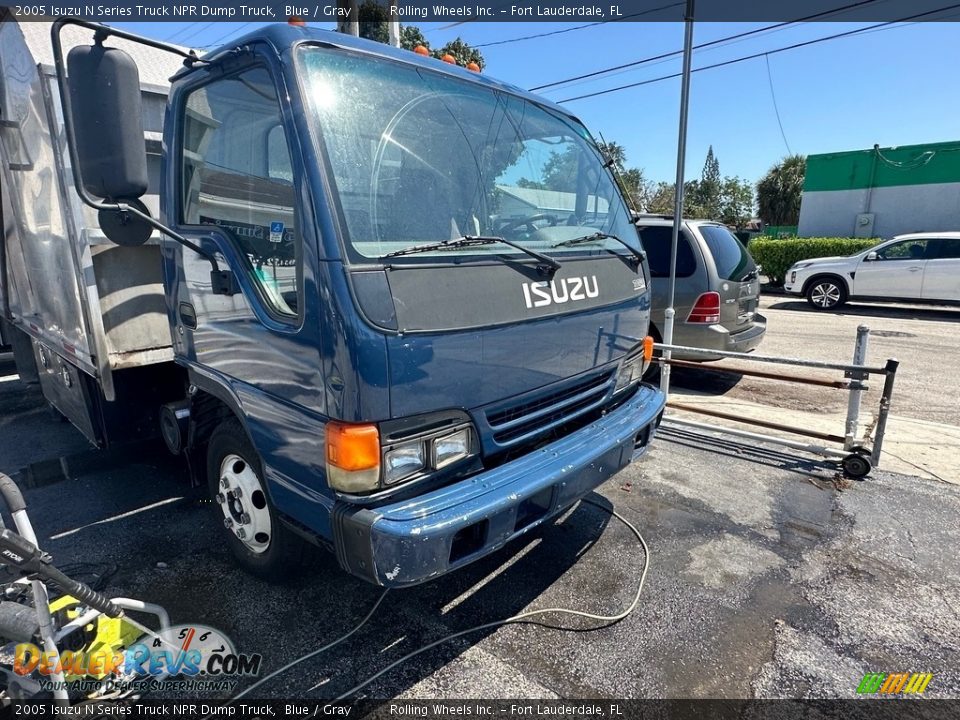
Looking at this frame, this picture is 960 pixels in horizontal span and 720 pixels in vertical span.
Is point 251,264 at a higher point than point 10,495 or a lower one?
higher

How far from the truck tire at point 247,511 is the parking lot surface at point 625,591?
0.59 ft

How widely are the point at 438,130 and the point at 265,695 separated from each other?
2466 mm

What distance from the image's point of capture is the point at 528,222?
9.13 ft

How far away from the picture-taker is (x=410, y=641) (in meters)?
2.54

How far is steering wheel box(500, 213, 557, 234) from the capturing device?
2.63 meters

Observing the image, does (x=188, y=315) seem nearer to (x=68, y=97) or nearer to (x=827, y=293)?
(x=68, y=97)

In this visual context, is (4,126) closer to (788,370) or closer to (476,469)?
(476,469)

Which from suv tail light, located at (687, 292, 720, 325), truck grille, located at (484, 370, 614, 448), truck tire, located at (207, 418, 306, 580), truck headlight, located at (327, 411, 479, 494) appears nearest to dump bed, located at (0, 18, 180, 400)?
truck tire, located at (207, 418, 306, 580)

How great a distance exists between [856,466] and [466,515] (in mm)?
3484

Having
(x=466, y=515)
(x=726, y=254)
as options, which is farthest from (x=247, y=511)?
(x=726, y=254)

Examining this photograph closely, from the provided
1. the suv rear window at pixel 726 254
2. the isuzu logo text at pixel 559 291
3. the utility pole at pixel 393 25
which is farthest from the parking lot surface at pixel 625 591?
the utility pole at pixel 393 25

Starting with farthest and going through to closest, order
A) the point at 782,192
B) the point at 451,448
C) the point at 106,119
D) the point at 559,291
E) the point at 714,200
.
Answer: the point at 714,200 → the point at 782,192 → the point at 559,291 → the point at 451,448 → the point at 106,119

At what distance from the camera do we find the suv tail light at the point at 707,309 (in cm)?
592

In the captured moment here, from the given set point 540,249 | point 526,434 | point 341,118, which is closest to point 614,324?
point 540,249
